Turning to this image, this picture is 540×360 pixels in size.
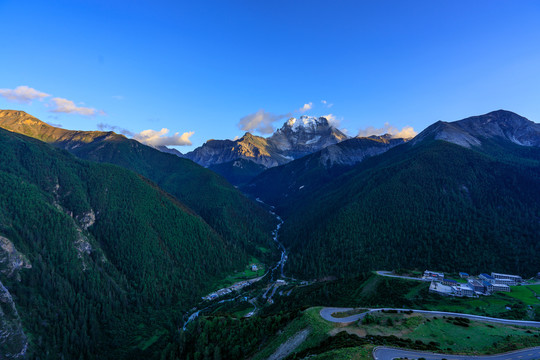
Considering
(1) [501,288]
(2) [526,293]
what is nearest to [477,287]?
(1) [501,288]

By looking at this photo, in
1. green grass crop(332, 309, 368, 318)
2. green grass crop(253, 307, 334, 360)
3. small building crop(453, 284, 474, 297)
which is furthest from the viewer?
small building crop(453, 284, 474, 297)

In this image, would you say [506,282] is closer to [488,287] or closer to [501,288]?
[501,288]

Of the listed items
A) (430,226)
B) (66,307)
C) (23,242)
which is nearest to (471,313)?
(430,226)

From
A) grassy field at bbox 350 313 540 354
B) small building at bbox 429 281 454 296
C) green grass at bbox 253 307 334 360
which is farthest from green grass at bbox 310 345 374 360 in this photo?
small building at bbox 429 281 454 296

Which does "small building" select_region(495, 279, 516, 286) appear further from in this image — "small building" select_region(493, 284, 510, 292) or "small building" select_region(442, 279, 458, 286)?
"small building" select_region(442, 279, 458, 286)

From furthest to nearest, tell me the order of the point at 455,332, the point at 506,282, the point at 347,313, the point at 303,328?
1. the point at 506,282
2. the point at 347,313
3. the point at 303,328
4. the point at 455,332

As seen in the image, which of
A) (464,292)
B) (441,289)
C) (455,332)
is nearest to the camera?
(455,332)

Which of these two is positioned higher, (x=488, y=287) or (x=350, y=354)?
(x=350, y=354)

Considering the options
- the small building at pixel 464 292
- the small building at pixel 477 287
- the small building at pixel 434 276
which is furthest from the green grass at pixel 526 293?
the small building at pixel 434 276

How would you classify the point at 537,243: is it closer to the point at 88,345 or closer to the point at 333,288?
the point at 333,288
